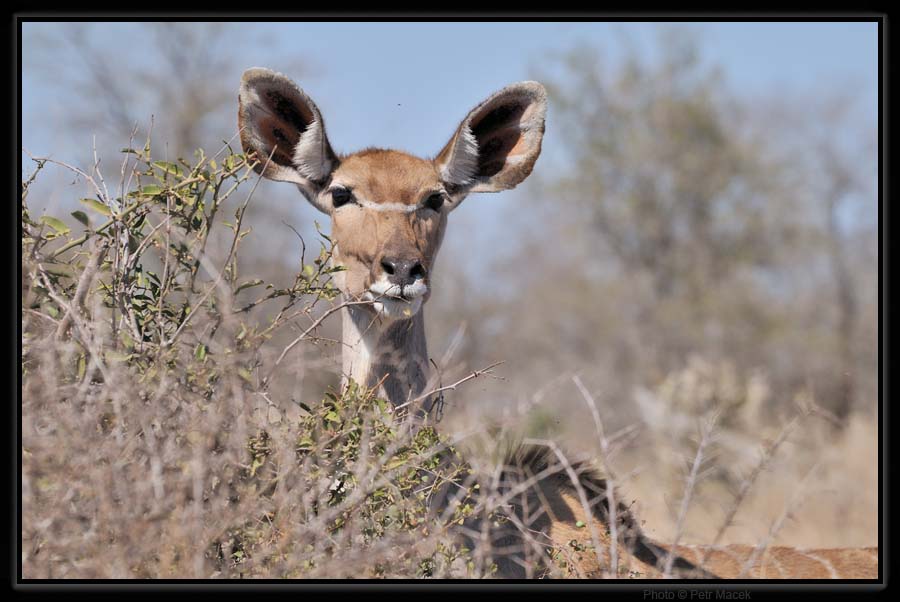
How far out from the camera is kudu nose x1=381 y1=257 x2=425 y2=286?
18.4 feet

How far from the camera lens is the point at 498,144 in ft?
21.6

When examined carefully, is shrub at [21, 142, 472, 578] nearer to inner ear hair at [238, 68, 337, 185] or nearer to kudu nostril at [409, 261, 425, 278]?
kudu nostril at [409, 261, 425, 278]

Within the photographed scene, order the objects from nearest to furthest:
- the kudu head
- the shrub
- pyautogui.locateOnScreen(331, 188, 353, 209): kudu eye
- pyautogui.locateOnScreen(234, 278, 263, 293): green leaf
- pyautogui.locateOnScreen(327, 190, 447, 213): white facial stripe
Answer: the shrub
pyautogui.locateOnScreen(234, 278, 263, 293): green leaf
the kudu head
pyautogui.locateOnScreen(327, 190, 447, 213): white facial stripe
pyautogui.locateOnScreen(331, 188, 353, 209): kudu eye

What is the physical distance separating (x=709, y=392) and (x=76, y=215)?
11580 mm

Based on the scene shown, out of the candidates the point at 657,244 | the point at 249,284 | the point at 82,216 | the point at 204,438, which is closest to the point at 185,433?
the point at 204,438

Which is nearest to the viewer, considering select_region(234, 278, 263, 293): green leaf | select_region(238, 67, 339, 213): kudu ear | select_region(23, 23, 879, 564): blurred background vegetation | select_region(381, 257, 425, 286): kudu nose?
select_region(234, 278, 263, 293): green leaf

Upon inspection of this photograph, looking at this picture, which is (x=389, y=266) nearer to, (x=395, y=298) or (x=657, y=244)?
(x=395, y=298)

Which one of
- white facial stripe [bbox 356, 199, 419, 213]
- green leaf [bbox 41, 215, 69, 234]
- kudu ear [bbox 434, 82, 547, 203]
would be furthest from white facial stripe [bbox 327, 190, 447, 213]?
green leaf [bbox 41, 215, 69, 234]

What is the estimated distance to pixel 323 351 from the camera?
199 inches
